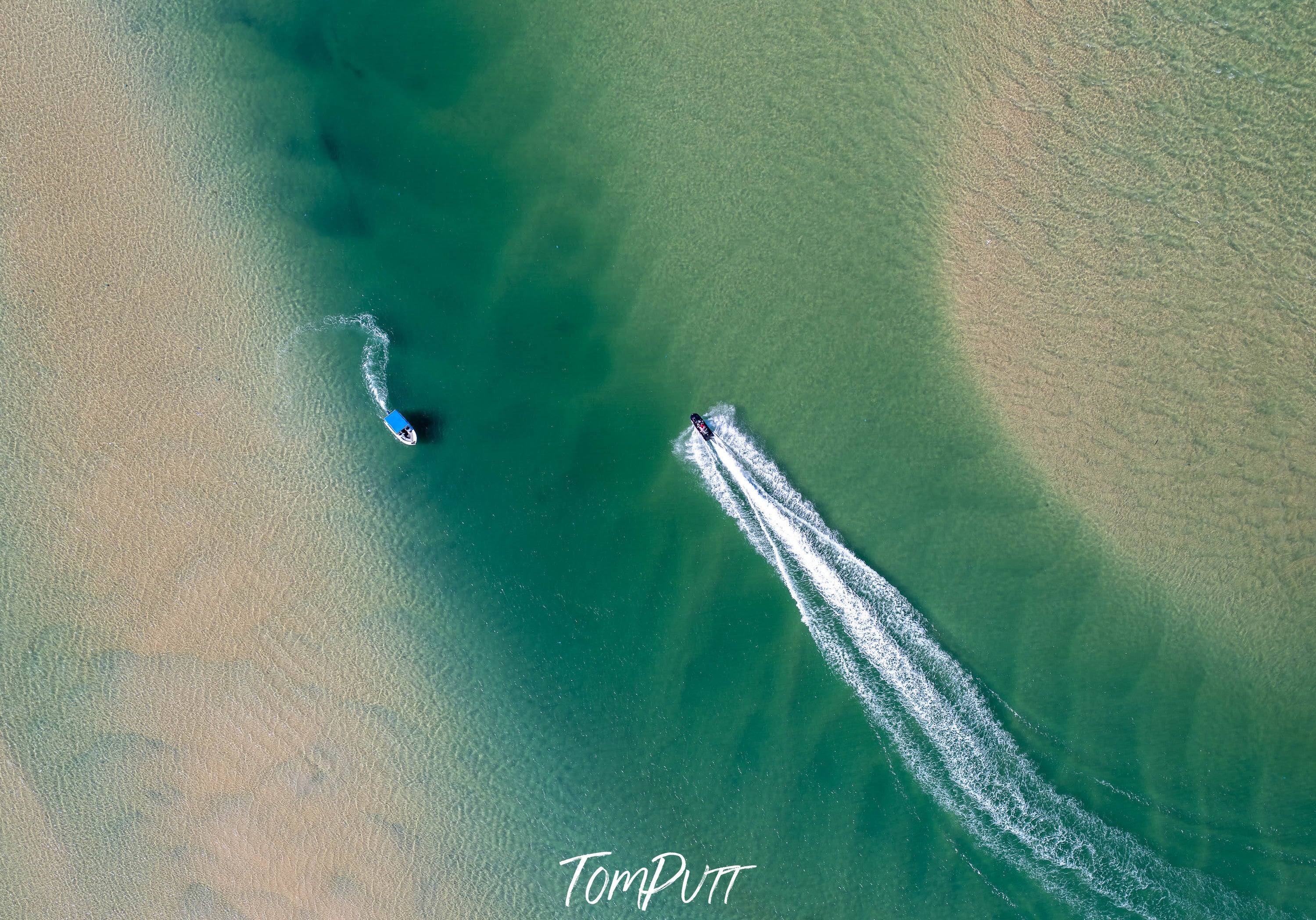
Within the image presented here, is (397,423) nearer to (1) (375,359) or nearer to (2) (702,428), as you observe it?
(1) (375,359)

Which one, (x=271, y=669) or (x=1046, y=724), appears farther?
(x=271, y=669)

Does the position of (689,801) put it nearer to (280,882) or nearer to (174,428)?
(280,882)

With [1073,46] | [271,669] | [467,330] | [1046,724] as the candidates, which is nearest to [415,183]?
[467,330]

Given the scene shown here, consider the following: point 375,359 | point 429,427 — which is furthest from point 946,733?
point 375,359

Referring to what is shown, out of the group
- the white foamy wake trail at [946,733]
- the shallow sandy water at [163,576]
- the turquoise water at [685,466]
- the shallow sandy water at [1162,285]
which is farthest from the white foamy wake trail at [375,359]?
the shallow sandy water at [1162,285]

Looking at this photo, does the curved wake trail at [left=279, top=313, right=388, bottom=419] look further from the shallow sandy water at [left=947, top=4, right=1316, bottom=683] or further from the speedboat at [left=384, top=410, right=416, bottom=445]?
the shallow sandy water at [left=947, top=4, right=1316, bottom=683]

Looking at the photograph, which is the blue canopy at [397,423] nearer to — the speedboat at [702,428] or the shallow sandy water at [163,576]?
the shallow sandy water at [163,576]
